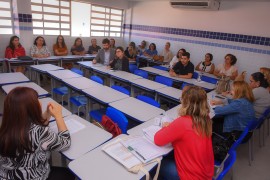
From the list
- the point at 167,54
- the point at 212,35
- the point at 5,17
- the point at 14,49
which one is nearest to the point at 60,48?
the point at 14,49

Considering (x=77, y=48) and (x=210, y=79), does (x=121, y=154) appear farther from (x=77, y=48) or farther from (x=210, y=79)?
(x=77, y=48)

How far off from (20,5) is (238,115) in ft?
20.4

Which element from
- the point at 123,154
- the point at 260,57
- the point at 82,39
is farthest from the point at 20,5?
the point at 260,57

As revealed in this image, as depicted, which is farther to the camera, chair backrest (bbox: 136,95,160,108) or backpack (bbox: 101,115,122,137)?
chair backrest (bbox: 136,95,160,108)

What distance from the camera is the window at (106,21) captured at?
7.74m

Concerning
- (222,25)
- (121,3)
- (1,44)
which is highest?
(121,3)

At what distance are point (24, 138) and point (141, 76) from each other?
11.4 ft

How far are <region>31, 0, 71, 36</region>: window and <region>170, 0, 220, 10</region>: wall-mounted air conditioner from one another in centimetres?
376

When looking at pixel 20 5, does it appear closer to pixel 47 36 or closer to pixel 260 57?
pixel 47 36

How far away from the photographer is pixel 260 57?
5.68 metres

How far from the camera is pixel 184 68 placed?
480 centimetres

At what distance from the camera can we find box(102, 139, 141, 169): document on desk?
1542 mm

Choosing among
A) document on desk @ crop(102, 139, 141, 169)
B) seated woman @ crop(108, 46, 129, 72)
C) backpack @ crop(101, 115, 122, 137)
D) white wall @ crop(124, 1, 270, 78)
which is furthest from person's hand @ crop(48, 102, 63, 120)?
white wall @ crop(124, 1, 270, 78)

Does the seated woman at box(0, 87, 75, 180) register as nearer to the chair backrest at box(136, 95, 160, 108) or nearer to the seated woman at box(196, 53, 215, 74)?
the chair backrest at box(136, 95, 160, 108)
